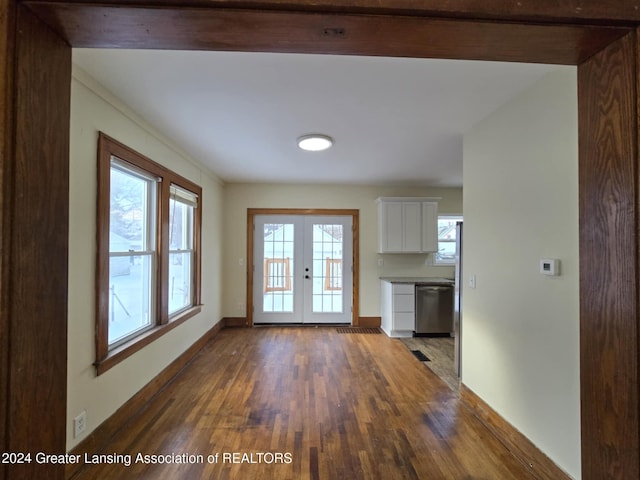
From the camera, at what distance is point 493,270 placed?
229 centimetres

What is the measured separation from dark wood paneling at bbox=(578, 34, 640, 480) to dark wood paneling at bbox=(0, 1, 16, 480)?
144cm

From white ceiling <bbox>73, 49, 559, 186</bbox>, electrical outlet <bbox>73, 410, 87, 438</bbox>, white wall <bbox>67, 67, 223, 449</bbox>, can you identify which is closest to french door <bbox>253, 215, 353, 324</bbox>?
white ceiling <bbox>73, 49, 559, 186</bbox>

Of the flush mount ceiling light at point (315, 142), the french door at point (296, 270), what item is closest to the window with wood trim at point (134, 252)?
the flush mount ceiling light at point (315, 142)

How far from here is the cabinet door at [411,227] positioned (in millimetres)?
4906

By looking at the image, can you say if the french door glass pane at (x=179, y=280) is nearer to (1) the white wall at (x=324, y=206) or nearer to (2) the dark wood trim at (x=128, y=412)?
(2) the dark wood trim at (x=128, y=412)

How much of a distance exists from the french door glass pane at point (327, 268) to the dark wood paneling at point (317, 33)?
4277mm

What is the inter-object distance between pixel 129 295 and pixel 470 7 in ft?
9.32

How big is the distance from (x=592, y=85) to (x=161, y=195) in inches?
120

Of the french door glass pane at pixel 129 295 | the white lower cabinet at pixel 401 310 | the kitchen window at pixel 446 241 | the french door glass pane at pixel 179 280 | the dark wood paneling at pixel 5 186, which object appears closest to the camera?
the dark wood paneling at pixel 5 186

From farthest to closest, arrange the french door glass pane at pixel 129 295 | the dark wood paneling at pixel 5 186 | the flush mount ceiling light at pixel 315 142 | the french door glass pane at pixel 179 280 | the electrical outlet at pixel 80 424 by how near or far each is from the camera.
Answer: the french door glass pane at pixel 179 280 < the flush mount ceiling light at pixel 315 142 < the french door glass pane at pixel 129 295 < the electrical outlet at pixel 80 424 < the dark wood paneling at pixel 5 186

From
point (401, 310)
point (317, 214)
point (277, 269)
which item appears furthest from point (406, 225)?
point (277, 269)

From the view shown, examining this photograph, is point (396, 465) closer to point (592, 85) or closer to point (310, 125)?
point (592, 85)

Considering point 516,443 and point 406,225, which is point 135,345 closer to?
point 516,443

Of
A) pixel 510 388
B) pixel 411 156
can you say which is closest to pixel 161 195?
pixel 411 156
